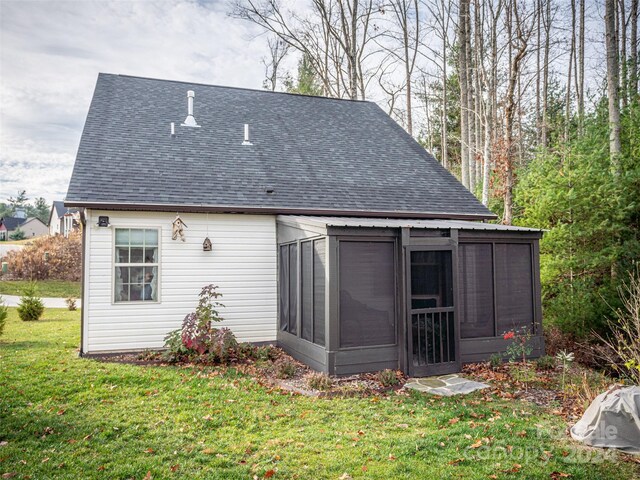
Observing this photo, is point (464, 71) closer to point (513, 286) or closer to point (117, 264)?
point (513, 286)

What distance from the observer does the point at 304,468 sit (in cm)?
363

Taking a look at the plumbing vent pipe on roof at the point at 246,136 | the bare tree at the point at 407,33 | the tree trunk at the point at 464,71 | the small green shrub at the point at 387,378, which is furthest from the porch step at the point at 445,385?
the bare tree at the point at 407,33

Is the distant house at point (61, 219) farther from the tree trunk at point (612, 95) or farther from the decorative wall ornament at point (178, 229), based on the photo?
the tree trunk at point (612, 95)

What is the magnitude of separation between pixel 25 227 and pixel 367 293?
6095 centimetres

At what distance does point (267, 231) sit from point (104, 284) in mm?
3045

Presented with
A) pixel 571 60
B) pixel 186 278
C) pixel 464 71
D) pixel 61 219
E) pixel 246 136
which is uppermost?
pixel 571 60

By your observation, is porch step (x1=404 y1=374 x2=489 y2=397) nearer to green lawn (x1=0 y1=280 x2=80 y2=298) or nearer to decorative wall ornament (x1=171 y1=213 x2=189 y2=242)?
decorative wall ornament (x1=171 y1=213 x2=189 y2=242)

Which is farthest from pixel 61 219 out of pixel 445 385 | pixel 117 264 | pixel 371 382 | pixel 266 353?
pixel 445 385

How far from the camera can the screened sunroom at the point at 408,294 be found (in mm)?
6555

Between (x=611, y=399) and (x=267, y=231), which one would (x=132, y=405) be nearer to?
(x=267, y=231)

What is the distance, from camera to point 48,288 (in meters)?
19.6

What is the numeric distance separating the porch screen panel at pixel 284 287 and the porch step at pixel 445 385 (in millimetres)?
2724

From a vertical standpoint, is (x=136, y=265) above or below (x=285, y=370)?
above

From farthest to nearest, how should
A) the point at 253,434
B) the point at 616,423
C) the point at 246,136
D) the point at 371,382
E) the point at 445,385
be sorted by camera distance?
1. the point at 246,136
2. the point at 371,382
3. the point at 445,385
4. the point at 253,434
5. the point at 616,423
